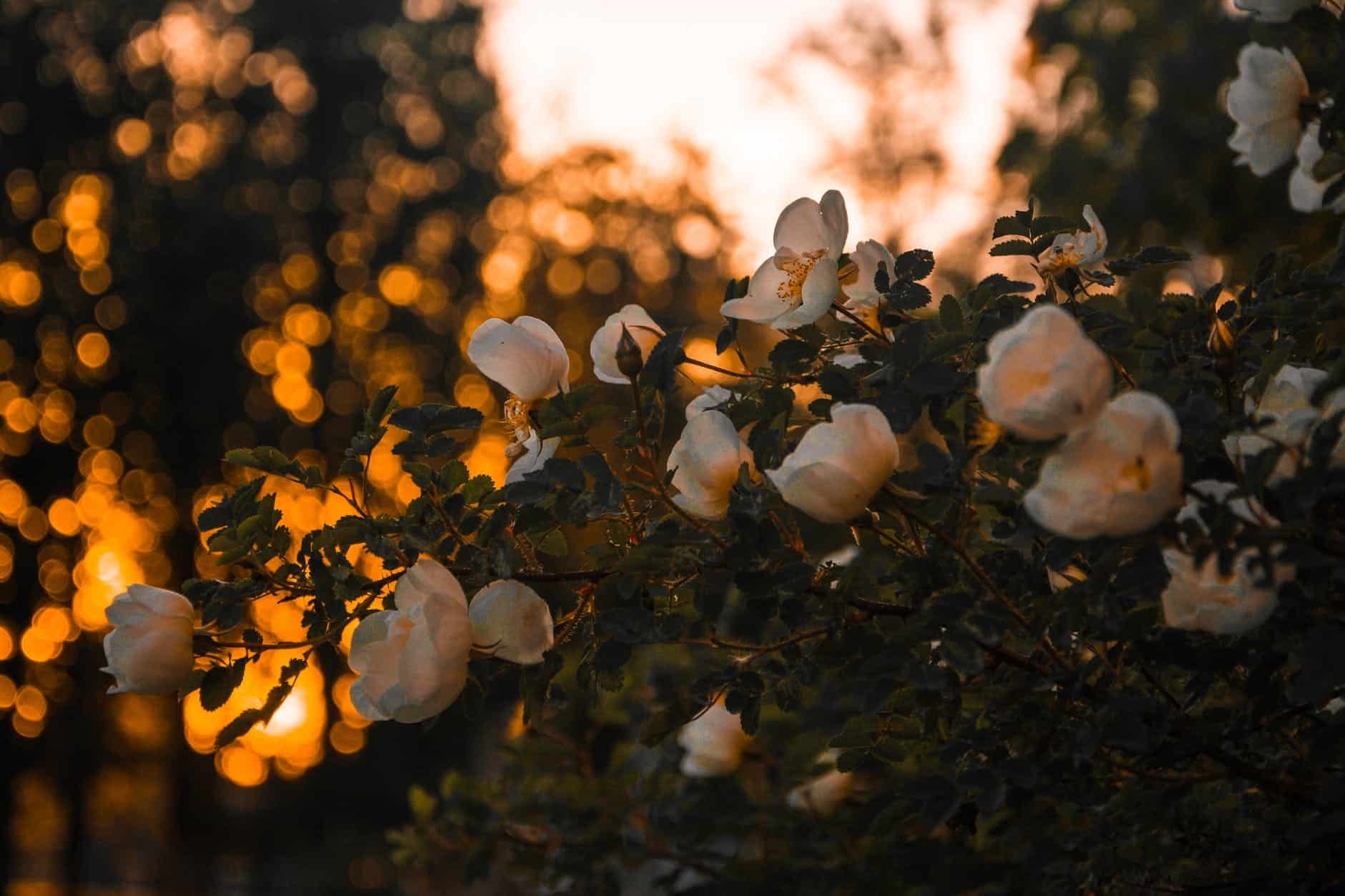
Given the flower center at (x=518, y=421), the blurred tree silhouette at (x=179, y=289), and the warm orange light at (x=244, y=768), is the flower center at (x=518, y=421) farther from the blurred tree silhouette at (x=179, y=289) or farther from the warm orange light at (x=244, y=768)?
the warm orange light at (x=244, y=768)

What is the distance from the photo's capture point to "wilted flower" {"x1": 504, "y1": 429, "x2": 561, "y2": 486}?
1.25 meters

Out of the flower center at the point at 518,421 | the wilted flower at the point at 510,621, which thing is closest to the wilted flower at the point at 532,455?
the flower center at the point at 518,421

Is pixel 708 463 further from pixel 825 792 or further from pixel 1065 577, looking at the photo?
pixel 825 792

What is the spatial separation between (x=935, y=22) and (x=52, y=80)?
29.9ft

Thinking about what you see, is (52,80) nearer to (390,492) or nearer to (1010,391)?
(390,492)

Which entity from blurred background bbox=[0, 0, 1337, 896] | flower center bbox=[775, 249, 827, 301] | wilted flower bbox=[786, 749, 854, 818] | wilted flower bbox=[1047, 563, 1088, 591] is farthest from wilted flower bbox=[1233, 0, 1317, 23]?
blurred background bbox=[0, 0, 1337, 896]

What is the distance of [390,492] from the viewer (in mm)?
10734

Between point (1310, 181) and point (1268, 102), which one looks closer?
point (1268, 102)

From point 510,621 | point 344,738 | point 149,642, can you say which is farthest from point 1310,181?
point 344,738

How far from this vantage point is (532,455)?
1304 mm

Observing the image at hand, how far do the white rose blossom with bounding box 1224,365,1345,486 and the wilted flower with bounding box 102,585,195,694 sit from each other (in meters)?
0.98

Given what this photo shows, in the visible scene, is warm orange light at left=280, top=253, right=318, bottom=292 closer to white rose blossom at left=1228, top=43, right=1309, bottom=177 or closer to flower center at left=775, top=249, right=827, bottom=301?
flower center at left=775, top=249, right=827, bottom=301

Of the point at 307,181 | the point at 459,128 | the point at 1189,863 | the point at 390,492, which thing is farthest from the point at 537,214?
the point at 1189,863

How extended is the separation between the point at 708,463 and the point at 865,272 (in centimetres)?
34
